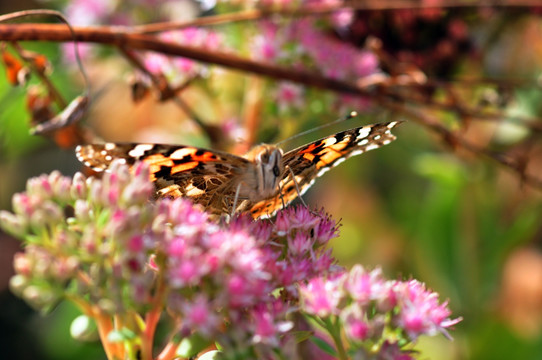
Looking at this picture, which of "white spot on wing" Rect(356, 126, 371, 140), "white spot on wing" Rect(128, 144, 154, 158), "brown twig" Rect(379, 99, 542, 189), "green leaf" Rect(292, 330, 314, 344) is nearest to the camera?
"green leaf" Rect(292, 330, 314, 344)

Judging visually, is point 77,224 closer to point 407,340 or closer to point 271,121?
point 407,340

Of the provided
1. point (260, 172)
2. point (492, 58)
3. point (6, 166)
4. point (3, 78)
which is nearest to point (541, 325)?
point (492, 58)

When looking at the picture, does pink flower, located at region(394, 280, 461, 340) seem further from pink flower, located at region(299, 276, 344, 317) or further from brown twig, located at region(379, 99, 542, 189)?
brown twig, located at region(379, 99, 542, 189)

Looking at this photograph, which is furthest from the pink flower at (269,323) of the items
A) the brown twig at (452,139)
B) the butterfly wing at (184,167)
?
the brown twig at (452,139)

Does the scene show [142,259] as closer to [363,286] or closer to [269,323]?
[269,323]

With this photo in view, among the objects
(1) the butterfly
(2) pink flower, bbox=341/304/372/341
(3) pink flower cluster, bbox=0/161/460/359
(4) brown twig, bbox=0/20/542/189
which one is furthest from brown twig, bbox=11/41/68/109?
(2) pink flower, bbox=341/304/372/341
